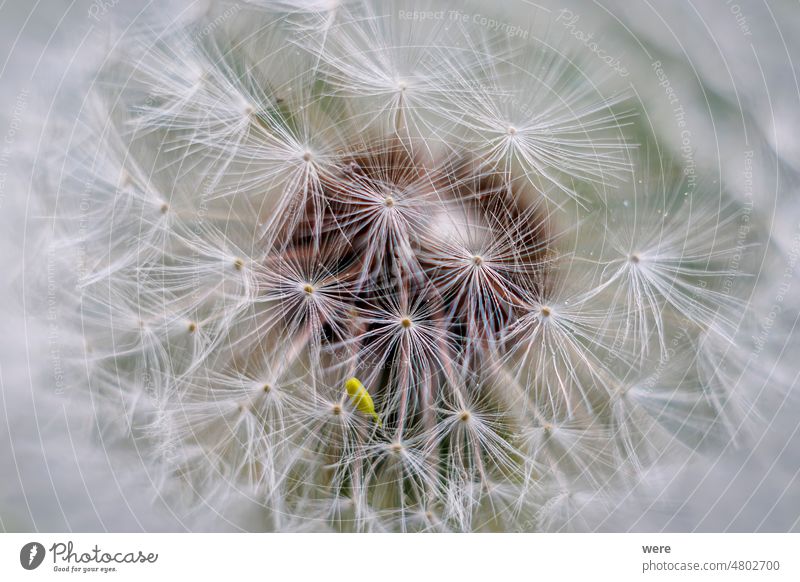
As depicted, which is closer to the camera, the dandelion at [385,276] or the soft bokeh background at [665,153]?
the dandelion at [385,276]

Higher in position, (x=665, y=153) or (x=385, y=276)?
(x=665, y=153)
